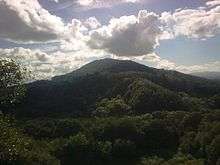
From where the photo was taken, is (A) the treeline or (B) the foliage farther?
(A) the treeline

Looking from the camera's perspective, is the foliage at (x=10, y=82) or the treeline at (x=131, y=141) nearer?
the foliage at (x=10, y=82)

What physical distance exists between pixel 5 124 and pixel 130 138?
122514 mm

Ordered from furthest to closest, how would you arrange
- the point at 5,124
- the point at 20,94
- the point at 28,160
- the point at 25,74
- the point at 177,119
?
the point at 177,119 → the point at 28,160 → the point at 25,74 → the point at 20,94 → the point at 5,124

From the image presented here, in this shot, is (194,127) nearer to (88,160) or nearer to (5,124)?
(88,160)

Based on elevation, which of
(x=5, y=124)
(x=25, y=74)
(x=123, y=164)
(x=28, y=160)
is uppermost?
(x=25, y=74)

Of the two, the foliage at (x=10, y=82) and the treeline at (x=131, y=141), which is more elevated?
the foliage at (x=10, y=82)

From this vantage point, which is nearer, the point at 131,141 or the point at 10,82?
the point at 10,82

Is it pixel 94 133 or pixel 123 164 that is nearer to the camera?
pixel 123 164

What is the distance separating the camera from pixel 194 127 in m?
171

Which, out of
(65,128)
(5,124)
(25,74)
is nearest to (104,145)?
(65,128)

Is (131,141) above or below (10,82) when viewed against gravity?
below

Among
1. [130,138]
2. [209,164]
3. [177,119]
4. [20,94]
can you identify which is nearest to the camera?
[20,94]

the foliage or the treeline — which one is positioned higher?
the foliage

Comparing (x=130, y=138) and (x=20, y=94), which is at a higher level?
(x=20, y=94)
